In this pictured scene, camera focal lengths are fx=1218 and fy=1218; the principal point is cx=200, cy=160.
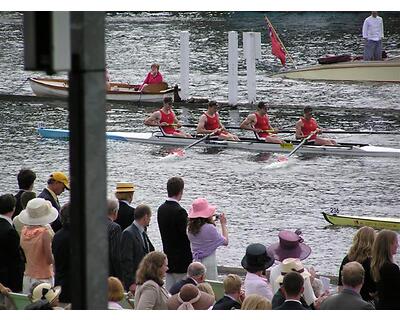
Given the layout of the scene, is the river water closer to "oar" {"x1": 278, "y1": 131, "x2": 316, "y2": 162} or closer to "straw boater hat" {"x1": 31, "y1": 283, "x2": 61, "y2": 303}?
"oar" {"x1": 278, "y1": 131, "x2": 316, "y2": 162}

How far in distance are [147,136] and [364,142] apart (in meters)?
3.26

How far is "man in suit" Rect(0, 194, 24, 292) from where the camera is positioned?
7.68 meters

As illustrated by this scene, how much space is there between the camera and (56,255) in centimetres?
766

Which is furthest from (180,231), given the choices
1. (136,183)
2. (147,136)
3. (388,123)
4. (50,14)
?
(388,123)

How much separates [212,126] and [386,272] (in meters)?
10.8

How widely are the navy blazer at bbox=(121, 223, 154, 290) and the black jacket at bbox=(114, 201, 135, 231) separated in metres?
0.72

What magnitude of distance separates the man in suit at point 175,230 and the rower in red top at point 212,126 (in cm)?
886

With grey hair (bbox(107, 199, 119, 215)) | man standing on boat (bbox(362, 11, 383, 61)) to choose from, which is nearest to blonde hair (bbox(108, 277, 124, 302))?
grey hair (bbox(107, 199, 119, 215))

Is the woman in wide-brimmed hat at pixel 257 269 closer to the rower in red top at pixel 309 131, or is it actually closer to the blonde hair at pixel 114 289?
the blonde hair at pixel 114 289

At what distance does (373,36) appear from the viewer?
23.0 meters

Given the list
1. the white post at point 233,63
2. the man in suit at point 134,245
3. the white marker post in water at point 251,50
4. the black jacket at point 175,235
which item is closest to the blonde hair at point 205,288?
the man in suit at point 134,245

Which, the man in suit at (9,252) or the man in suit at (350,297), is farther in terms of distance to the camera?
the man in suit at (9,252)

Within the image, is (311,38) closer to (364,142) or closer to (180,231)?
(364,142)

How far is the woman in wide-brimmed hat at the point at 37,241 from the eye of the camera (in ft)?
26.1
